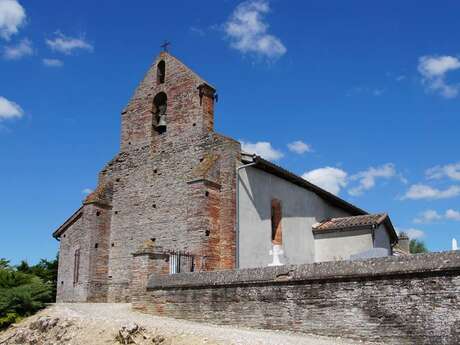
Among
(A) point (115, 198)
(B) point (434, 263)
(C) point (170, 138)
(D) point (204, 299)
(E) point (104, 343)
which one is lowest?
(E) point (104, 343)

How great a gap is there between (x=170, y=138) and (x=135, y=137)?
2084mm

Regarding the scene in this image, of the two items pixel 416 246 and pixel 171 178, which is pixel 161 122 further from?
pixel 416 246

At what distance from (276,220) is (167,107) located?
6293mm

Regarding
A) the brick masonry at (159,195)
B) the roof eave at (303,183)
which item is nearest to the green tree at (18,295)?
the brick masonry at (159,195)

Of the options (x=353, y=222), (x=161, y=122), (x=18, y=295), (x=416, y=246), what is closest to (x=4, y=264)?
(x=18, y=295)

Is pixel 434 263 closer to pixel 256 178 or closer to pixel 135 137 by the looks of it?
pixel 256 178

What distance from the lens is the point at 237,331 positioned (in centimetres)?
1052

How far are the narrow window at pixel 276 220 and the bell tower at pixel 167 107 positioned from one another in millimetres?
4185

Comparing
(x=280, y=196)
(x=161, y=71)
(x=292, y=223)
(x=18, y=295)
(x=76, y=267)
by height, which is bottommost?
(x=18, y=295)

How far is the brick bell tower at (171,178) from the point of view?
16.7 meters

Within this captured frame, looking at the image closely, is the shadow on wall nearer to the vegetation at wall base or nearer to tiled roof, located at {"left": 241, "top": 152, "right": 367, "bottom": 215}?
tiled roof, located at {"left": 241, "top": 152, "right": 367, "bottom": 215}

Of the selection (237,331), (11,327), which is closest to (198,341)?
(237,331)

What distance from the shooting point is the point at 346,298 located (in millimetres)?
9977

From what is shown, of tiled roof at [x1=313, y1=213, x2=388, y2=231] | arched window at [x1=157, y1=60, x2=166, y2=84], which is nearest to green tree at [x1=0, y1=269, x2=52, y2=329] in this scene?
arched window at [x1=157, y1=60, x2=166, y2=84]
